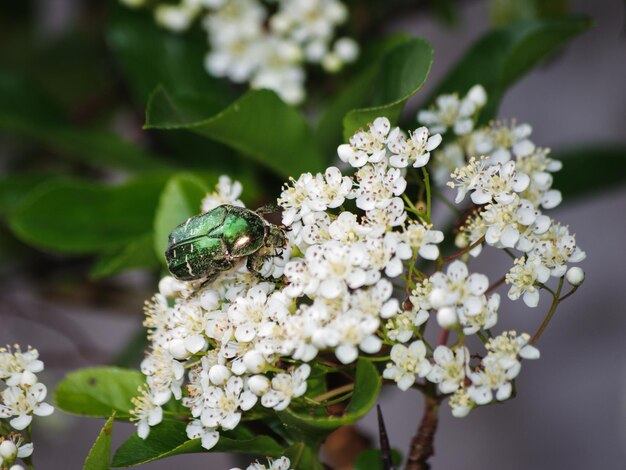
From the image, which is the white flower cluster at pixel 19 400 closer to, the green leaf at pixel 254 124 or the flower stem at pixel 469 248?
the green leaf at pixel 254 124

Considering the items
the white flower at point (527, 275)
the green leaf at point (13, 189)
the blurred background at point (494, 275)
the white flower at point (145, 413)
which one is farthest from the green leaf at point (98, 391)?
the blurred background at point (494, 275)

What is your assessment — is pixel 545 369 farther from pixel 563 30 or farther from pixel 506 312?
pixel 563 30

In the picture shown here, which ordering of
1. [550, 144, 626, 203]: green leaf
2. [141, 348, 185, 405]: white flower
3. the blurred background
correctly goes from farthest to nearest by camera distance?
the blurred background
[550, 144, 626, 203]: green leaf
[141, 348, 185, 405]: white flower

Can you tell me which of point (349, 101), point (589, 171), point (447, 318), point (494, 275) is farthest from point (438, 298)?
point (494, 275)

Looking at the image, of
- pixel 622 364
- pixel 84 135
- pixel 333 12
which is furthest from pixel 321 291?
pixel 622 364

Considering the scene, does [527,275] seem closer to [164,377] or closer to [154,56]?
[164,377]

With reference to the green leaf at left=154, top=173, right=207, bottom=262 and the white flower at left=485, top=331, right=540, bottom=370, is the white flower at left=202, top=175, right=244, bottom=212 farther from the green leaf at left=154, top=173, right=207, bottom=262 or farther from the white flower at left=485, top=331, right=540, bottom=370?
the white flower at left=485, top=331, right=540, bottom=370

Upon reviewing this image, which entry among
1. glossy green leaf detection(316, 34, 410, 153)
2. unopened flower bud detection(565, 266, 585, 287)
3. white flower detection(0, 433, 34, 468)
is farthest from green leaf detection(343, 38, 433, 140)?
white flower detection(0, 433, 34, 468)
